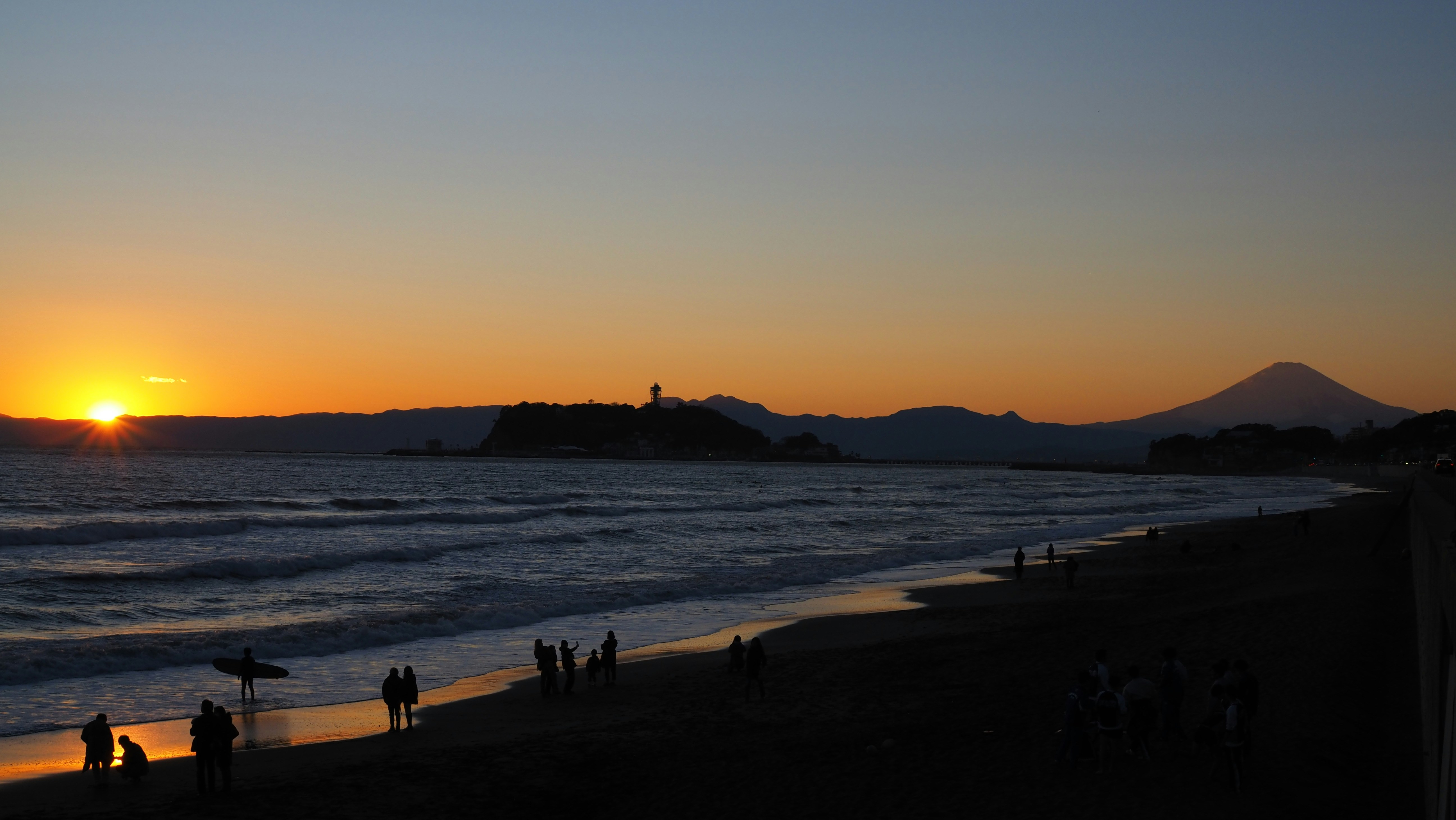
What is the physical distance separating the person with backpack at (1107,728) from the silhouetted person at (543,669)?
8.81 m

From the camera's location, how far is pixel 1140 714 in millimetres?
10406

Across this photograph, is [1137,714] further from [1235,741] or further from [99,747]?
[99,747]

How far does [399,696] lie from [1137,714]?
9514 millimetres

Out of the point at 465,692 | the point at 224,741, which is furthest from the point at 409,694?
the point at 224,741

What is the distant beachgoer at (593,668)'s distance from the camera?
16.9 metres

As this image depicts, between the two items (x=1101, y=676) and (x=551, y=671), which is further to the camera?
(x=551, y=671)

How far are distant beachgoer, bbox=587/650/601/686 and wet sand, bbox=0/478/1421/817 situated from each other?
0.34 metres

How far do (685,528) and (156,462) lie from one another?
121848 millimetres

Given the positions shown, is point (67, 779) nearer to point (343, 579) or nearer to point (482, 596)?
point (482, 596)

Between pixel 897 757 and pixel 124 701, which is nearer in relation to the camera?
pixel 897 757

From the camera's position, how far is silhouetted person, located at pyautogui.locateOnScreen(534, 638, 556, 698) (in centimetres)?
1608

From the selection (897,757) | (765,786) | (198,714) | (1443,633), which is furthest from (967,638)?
(198,714)

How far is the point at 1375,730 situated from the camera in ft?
37.5

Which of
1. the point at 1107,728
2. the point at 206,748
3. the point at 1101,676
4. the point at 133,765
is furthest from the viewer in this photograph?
the point at 133,765
